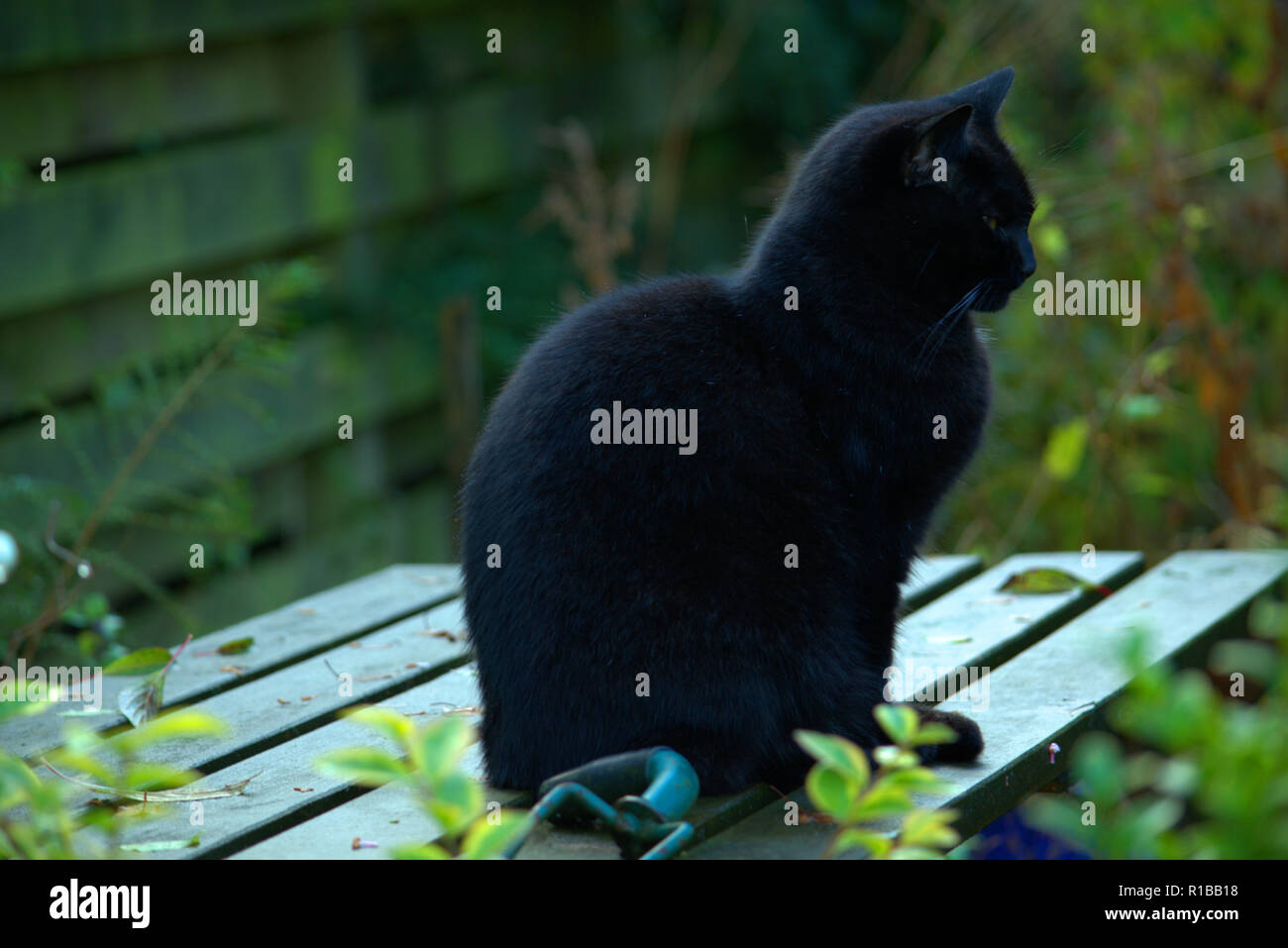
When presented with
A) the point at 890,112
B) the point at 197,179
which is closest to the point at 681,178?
Answer: the point at 197,179

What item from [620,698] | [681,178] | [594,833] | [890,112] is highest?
[681,178]

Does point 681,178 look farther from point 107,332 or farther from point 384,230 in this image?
point 107,332

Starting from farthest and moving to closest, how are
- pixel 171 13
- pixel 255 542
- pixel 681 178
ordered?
pixel 681 178 < pixel 255 542 < pixel 171 13

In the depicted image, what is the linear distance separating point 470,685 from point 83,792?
0.55 m

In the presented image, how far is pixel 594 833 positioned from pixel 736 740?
0.61 feet

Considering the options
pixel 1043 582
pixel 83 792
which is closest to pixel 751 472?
pixel 83 792

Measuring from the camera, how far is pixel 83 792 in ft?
5.23

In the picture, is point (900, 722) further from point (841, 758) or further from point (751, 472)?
point (751, 472)

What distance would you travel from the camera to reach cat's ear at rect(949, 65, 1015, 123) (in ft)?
6.01

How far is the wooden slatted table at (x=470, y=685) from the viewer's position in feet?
4.83

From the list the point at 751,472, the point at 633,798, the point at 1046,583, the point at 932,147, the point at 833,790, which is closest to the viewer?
the point at 833,790

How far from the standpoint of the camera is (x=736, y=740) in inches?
59.9

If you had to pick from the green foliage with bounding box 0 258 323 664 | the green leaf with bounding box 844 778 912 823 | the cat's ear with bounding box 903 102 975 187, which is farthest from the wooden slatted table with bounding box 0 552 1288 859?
the cat's ear with bounding box 903 102 975 187

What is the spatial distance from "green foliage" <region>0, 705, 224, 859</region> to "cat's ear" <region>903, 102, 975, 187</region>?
3.30 ft
